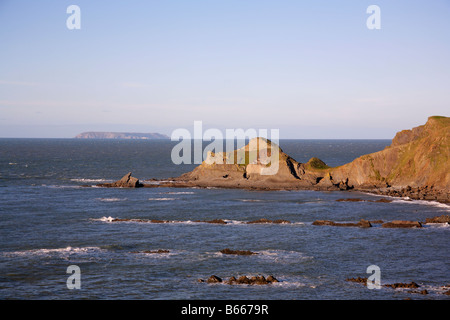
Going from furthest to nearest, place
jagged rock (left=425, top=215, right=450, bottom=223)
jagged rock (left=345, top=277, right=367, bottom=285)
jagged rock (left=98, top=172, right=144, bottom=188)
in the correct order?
jagged rock (left=98, top=172, right=144, bottom=188), jagged rock (left=425, top=215, right=450, bottom=223), jagged rock (left=345, top=277, right=367, bottom=285)

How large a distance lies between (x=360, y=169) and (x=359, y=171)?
1.63 ft

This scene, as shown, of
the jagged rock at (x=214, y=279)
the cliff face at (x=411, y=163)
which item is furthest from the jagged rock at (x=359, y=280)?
the cliff face at (x=411, y=163)

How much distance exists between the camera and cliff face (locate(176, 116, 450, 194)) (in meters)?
90.4

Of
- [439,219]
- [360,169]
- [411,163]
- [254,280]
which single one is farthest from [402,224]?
[360,169]

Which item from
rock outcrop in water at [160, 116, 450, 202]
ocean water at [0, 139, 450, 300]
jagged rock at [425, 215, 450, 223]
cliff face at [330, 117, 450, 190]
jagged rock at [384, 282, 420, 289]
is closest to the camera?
jagged rock at [384, 282, 420, 289]

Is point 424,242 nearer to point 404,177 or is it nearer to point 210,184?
point 404,177

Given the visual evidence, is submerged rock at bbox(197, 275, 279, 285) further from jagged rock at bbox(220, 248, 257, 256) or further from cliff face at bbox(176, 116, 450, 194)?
cliff face at bbox(176, 116, 450, 194)

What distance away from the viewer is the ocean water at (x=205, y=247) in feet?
122

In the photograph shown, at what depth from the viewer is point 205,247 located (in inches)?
1987

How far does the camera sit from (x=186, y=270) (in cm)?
4212

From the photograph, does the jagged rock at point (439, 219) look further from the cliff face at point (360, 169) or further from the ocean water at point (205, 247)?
the cliff face at point (360, 169)

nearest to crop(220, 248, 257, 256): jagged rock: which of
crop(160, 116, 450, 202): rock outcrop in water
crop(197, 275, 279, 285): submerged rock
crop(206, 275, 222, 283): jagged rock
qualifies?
crop(197, 275, 279, 285): submerged rock
